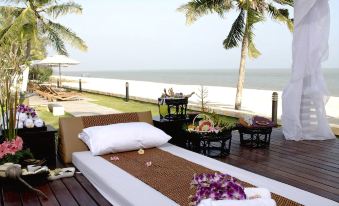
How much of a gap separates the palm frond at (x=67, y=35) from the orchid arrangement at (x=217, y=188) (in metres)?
13.4

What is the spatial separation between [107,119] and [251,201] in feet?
7.52

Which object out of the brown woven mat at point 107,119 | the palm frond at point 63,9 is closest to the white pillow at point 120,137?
the brown woven mat at point 107,119

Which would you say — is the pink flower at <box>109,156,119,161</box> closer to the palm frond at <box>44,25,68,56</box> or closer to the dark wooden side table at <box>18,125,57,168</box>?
the dark wooden side table at <box>18,125,57,168</box>

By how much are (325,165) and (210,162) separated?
1.18 m

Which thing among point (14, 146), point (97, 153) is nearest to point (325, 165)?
point (97, 153)

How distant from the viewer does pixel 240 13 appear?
9.36 meters

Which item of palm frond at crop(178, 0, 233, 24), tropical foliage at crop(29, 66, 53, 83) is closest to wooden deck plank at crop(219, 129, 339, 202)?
palm frond at crop(178, 0, 233, 24)

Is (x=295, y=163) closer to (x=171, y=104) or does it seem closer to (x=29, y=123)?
(x=171, y=104)

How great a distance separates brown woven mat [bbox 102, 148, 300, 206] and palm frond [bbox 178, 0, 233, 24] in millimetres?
6635

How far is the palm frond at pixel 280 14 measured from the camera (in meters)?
9.72

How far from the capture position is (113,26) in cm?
2634

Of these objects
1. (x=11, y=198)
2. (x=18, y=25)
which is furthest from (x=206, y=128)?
(x=18, y=25)

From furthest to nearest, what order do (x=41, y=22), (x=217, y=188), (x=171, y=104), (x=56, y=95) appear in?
(x=41, y=22) → (x=56, y=95) → (x=171, y=104) → (x=217, y=188)

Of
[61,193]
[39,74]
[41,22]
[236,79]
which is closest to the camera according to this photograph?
[61,193]
